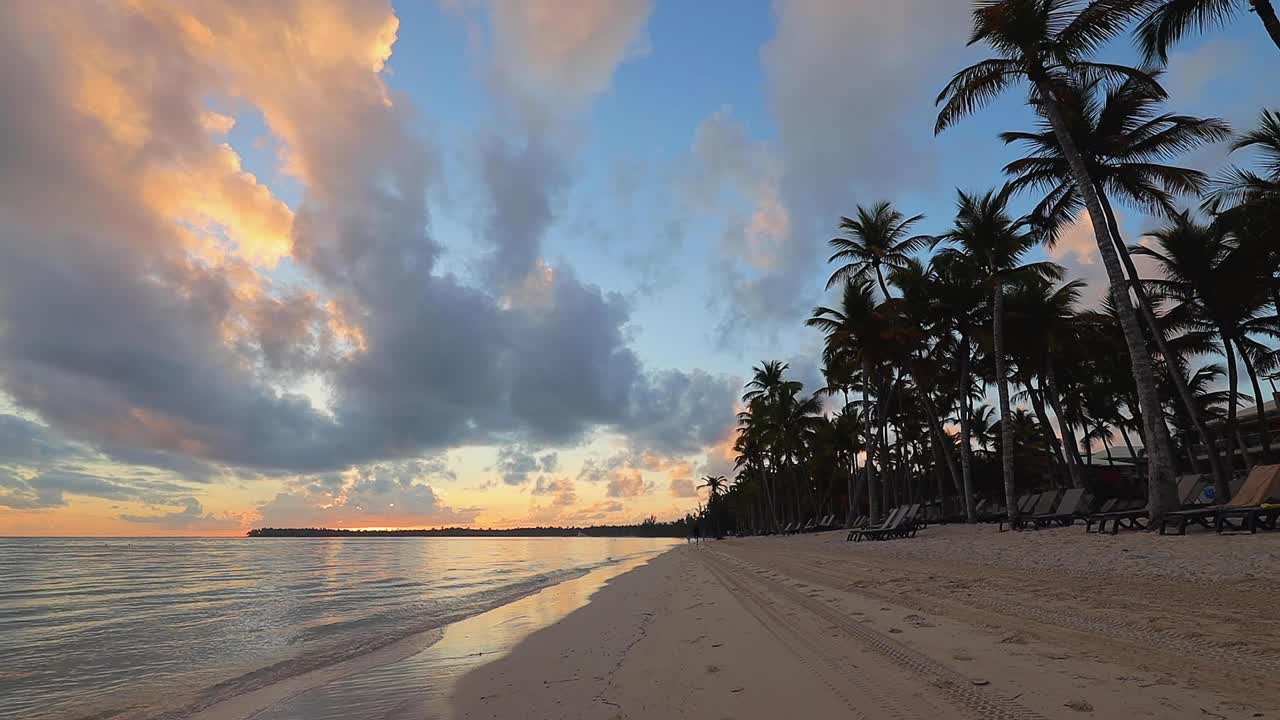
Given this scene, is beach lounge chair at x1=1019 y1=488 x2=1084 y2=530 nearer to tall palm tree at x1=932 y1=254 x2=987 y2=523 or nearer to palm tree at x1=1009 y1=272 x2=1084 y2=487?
tall palm tree at x1=932 y1=254 x2=987 y2=523

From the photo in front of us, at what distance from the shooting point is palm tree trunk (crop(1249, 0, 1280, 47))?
524 inches

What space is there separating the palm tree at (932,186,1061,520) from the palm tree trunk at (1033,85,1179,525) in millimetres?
6999

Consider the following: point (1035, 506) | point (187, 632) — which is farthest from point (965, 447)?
point (187, 632)

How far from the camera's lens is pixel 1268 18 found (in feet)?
43.9

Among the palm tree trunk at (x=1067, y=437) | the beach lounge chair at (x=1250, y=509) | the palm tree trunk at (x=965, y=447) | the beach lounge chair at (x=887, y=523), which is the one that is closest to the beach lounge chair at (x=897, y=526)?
the beach lounge chair at (x=887, y=523)

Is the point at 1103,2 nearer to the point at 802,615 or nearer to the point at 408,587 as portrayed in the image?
the point at 802,615

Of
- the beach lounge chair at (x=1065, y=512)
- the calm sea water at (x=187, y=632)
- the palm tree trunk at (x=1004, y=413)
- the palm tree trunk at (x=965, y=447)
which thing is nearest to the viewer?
the calm sea water at (x=187, y=632)

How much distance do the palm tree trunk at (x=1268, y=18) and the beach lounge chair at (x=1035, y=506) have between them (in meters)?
13.2

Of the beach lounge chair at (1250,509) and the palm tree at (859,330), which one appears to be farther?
the palm tree at (859,330)

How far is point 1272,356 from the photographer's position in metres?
30.3

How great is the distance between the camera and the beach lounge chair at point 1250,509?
1054 centimetres

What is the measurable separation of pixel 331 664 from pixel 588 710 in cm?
545

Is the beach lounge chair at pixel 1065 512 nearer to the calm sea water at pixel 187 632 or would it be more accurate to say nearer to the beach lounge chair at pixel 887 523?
the beach lounge chair at pixel 887 523

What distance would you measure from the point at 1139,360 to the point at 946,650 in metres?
13.0
